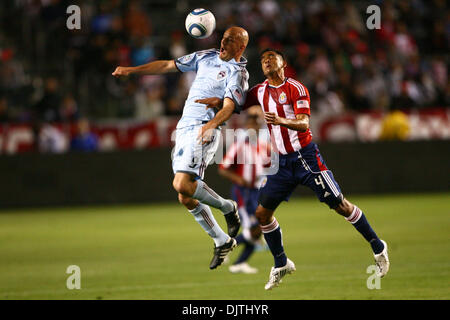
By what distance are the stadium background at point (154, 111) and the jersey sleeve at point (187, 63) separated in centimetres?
838

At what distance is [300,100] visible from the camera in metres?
8.62

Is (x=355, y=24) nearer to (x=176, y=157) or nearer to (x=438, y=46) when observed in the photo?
(x=438, y=46)

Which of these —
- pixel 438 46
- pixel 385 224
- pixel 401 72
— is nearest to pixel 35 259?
pixel 385 224

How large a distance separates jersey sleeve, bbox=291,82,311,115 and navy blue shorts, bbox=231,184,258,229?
12.1 ft

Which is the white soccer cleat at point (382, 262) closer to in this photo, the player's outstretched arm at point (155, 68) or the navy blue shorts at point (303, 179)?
the navy blue shorts at point (303, 179)

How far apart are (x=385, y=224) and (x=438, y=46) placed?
10.2m

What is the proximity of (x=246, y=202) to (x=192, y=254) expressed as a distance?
2.02 metres

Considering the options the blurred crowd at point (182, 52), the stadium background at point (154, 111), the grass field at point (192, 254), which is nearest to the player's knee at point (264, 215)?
the grass field at point (192, 254)

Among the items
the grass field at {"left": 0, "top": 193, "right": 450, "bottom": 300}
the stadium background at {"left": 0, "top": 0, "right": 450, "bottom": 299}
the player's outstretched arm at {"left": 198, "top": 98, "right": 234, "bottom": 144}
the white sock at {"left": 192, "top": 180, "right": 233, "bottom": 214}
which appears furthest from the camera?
the stadium background at {"left": 0, "top": 0, "right": 450, "bottom": 299}

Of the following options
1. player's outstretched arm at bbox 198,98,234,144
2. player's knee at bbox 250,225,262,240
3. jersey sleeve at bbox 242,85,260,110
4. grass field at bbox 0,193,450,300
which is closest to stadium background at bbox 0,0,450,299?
grass field at bbox 0,193,450,300

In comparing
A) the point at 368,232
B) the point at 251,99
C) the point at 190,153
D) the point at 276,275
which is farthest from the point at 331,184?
the point at 190,153

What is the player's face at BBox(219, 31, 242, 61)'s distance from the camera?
8875mm

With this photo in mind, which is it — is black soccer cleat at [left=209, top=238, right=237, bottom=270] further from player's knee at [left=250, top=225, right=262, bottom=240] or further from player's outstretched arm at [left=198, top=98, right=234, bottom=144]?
player's knee at [left=250, top=225, right=262, bottom=240]

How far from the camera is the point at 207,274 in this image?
11.9m
